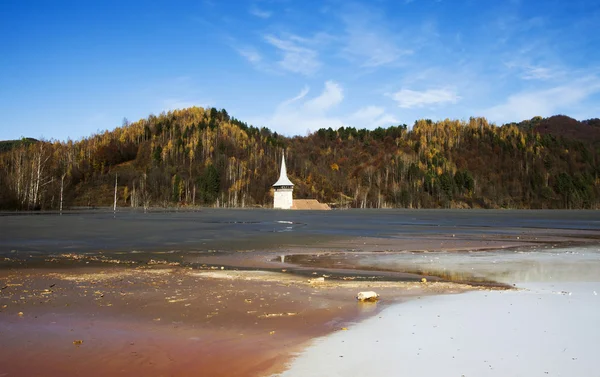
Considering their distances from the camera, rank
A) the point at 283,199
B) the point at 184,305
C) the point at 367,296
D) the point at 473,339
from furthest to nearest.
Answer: the point at 283,199 < the point at 367,296 < the point at 184,305 < the point at 473,339

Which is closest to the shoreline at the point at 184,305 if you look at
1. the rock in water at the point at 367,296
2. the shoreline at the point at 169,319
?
the shoreline at the point at 169,319

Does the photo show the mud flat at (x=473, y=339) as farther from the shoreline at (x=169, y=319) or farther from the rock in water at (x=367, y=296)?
the rock in water at (x=367, y=296)

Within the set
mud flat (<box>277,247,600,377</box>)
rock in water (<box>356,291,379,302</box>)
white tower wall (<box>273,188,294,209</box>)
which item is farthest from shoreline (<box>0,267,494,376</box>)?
white tower wall (<box>273,188,294,209</box>)

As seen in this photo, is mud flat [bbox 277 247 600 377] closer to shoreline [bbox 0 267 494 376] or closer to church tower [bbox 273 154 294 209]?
shoreline [bbox 0 267 494 376]

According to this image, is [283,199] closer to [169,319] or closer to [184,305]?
[184,305]

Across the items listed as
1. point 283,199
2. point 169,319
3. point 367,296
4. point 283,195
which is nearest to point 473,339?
point 367,296

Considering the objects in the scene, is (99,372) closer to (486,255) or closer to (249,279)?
(249,279)

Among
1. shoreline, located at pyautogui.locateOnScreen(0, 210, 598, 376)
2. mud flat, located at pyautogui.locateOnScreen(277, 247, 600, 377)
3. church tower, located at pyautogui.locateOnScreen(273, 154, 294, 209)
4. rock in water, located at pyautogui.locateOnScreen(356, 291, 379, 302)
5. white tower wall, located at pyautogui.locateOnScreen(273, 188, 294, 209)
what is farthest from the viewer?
church tower, located at pyautogui.locateOnScreen(273, 154, 294, 209)

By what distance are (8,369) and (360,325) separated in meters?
5.36

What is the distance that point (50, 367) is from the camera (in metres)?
6.18

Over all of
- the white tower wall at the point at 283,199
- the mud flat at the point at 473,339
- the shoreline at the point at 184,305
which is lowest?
the shoreline at the point at 184,305

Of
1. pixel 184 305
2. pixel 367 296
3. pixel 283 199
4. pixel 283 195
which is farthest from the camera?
pixel 283 195

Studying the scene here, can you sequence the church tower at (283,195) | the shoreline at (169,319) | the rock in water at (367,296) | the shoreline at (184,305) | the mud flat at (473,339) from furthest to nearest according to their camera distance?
the church tower at (283,195) → the rock in water at (367,296) → the shoreline at (184,305) → the shoreline at (169,319) → the mud flat at (473,339)

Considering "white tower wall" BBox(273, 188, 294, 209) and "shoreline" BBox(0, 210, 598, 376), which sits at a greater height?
"white tower wall" BBox(273, 188, 294, 209)
